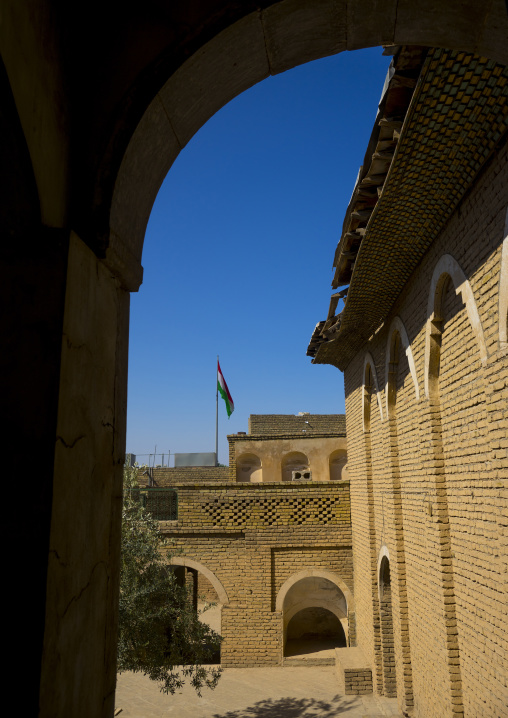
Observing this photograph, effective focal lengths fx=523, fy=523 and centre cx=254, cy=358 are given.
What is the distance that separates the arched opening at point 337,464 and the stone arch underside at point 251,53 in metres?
19.4

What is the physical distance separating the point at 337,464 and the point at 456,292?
16972 mm

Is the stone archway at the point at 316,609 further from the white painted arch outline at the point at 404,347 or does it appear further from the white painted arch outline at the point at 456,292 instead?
the white painted arch outline at the point at 456,292

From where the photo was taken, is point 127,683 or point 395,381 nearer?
point 395,381

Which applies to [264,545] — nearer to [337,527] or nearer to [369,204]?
[337,527]

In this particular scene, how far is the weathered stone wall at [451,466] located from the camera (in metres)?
4.15

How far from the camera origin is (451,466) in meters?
5.45

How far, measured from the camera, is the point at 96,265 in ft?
5.49

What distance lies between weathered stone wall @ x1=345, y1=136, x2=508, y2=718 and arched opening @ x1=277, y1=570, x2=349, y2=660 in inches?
134

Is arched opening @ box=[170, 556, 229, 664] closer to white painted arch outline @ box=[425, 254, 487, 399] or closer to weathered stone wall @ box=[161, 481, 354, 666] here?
weathered stone wall @ box=[161, 481, 354, 666]

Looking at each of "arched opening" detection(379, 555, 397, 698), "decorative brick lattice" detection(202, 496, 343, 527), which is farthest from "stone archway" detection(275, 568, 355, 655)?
"arched opening" detection(379, 555, 397, 698)

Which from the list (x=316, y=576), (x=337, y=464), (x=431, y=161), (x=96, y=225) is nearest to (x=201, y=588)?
(x=337, y=464)

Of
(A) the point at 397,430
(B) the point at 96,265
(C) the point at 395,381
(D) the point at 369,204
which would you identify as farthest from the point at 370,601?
(B) the point at 96,265

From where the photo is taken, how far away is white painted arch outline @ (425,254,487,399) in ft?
14.4

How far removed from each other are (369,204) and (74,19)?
3965mm
